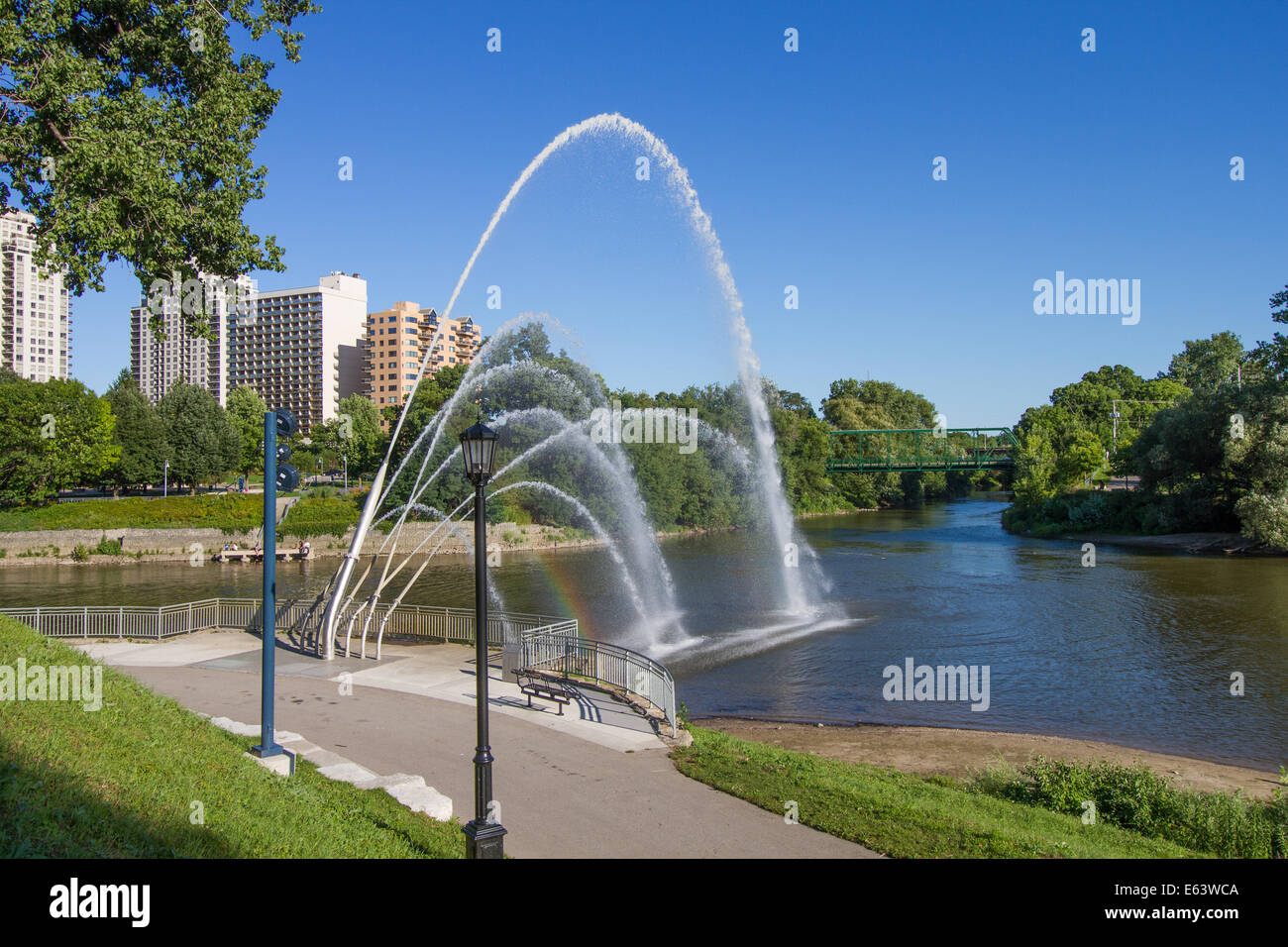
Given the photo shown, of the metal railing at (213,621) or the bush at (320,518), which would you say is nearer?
the metal railing at (213,621)

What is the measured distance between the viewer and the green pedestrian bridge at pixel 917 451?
102375 mm

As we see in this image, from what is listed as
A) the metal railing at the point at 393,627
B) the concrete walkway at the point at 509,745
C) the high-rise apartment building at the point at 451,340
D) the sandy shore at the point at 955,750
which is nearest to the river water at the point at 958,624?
the sandy shore at the point at 955,750

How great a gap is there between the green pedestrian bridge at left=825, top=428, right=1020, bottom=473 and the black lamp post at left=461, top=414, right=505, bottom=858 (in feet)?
314

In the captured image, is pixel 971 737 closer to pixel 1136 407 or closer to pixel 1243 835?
pixel 1243 835

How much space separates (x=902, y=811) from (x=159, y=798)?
9.34m

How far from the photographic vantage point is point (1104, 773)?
14.1m

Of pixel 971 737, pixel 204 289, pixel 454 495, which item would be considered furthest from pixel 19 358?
pixel 971 737

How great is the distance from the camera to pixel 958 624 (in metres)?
34.3

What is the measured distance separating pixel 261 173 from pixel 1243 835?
23.1 m

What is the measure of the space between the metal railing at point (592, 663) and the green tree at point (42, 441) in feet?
206

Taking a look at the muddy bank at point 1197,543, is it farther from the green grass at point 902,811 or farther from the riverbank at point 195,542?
the green grass at point 902,811

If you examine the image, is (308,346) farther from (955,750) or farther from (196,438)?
(955,750)
